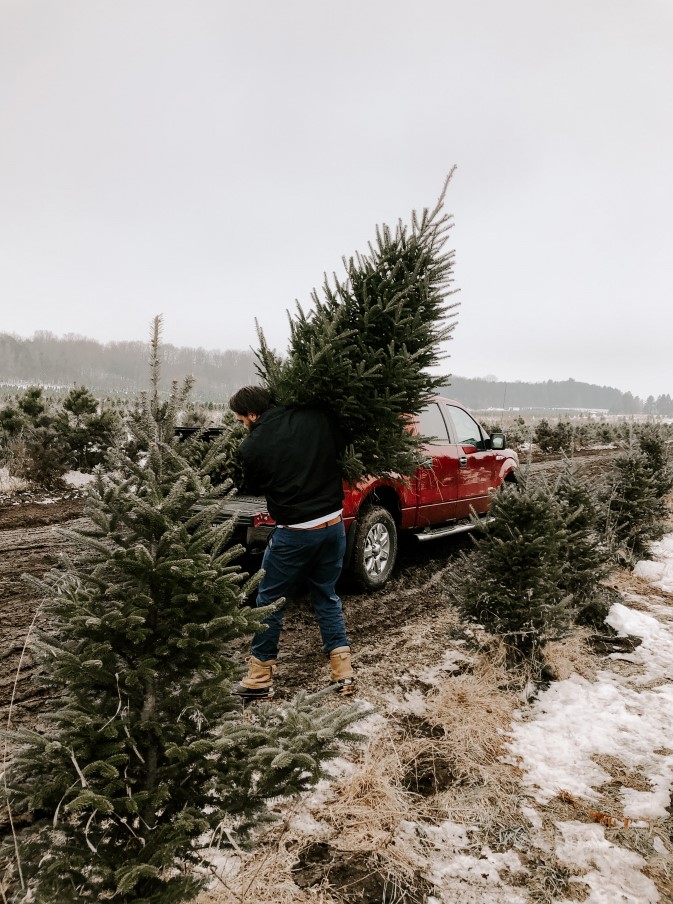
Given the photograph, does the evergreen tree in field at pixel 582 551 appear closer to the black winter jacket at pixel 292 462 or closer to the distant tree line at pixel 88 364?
the black winter jacket at pixel 292 462

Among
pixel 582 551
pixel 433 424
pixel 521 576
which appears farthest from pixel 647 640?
pixel 433 424

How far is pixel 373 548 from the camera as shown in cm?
555

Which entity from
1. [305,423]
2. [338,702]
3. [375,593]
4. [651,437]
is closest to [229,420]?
[375,593]

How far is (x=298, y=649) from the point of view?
4.40 meters

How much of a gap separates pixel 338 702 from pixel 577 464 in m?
3.27

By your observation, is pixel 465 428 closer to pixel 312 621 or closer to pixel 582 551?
pixel 582 551

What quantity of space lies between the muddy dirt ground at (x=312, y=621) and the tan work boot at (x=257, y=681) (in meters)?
0.18

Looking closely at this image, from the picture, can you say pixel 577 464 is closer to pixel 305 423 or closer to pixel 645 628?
pixel 645 628

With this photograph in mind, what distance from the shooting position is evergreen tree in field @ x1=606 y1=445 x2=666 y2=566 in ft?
22.6

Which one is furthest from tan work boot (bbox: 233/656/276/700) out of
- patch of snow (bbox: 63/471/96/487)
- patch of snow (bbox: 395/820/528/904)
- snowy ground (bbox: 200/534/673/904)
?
patch of snow (bbox: 63/471/96/487)

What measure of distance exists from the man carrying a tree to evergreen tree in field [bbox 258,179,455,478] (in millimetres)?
265

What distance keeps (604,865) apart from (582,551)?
2936 mm

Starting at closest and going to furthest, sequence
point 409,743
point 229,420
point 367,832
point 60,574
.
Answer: point 60,574 → point 367,832 → point 409,743 → point 229,420

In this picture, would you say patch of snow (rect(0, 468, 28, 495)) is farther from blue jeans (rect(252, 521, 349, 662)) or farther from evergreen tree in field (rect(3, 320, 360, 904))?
evergreen tree in field (rect(3, 320, 360, 904))
